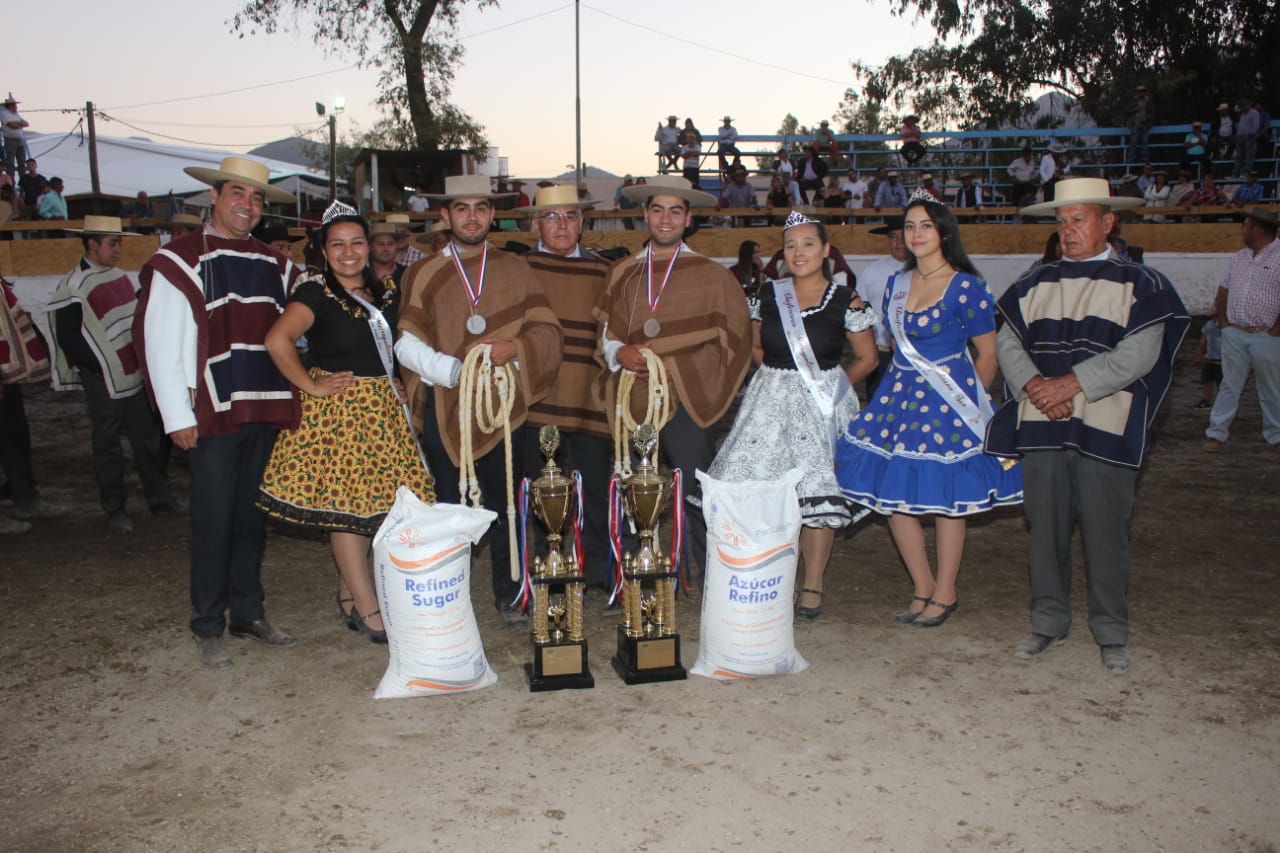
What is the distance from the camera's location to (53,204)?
60.3 feet

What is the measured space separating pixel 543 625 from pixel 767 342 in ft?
5.52

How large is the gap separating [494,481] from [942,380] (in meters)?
2.03

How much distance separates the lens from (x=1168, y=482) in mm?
8070

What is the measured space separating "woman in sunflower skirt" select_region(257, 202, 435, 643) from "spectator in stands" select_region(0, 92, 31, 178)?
17.0 metres

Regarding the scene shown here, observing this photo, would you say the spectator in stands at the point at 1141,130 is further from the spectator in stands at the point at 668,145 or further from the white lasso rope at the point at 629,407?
the white lasso rope at the point at 629,407

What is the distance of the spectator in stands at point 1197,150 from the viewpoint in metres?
18.9

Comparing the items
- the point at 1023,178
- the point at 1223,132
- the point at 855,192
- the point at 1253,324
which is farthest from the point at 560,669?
the point at 1223,132

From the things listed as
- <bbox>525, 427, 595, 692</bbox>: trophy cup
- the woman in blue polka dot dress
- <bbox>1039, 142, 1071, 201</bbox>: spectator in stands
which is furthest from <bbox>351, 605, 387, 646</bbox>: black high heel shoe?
<bbox>1039, 142, 1071, 201</bbox>: spectator in stands

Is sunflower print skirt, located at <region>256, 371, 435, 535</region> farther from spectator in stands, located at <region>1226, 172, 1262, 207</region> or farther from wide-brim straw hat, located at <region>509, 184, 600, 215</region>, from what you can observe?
spectator in stands, located at <region>1226, 172, 1262, 207</region>

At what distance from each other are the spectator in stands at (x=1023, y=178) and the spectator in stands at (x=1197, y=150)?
253 centimetres

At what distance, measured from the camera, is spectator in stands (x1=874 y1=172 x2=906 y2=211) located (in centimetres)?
1947

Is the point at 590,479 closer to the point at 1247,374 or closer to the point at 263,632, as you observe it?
the point at 263,632

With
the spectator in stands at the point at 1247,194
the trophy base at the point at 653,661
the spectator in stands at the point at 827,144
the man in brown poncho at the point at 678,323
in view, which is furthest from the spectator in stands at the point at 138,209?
the spectator in stands at the point at 1247,194

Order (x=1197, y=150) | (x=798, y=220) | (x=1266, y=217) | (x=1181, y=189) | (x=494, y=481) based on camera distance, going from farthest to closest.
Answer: (x=1197, y=150)
(x=1181, y=189)
(x=1266, y=217)
(x=494, y=481)
(x=798, y=220)
